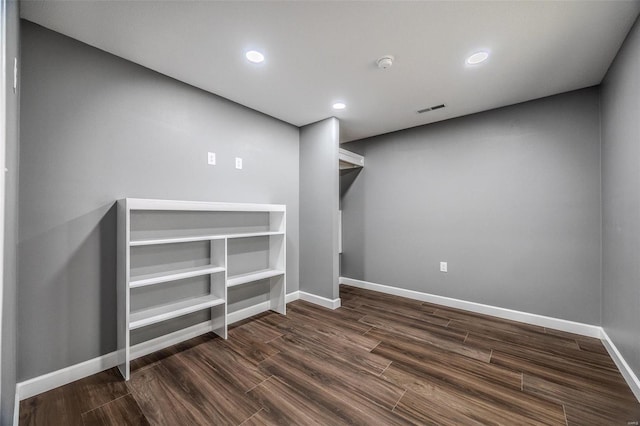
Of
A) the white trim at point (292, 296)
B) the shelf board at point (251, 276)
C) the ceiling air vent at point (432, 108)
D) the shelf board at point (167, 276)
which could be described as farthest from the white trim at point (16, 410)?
the ceiling air vent at point (432, 108)

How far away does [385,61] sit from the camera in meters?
2.07

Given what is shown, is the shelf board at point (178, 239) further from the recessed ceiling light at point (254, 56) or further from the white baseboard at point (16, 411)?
the recessed ceiling light at point (254, 56)

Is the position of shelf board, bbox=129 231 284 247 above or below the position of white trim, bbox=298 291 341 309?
above

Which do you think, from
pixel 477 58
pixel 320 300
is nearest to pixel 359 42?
pixel 477 58

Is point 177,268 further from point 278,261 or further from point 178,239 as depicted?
point 278,261

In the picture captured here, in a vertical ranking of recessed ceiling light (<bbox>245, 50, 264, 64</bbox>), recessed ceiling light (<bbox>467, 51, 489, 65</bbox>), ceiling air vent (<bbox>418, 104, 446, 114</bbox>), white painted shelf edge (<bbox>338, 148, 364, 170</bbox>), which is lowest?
white painted shelf edge (<bbox>338, 148, 364, 170</bbox>)

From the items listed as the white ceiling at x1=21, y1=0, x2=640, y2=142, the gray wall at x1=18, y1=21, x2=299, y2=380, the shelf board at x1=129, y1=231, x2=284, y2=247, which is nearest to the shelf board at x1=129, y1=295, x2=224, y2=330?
the gray wall at x1=18, y1=21, x2=299, y2=380

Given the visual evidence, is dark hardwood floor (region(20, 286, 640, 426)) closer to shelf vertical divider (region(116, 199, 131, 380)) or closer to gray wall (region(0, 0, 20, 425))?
shelf vertical divider (region(116, 199, 131, 380))

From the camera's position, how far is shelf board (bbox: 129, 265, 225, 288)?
1932 mm

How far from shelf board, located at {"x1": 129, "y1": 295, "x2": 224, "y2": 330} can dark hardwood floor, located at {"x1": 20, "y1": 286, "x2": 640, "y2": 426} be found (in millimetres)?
346

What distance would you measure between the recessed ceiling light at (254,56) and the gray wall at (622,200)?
2.42 metres

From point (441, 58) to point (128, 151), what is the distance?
2536 mm

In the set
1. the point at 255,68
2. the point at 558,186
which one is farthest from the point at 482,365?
the point at 255,68

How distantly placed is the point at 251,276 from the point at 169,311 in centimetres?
80
